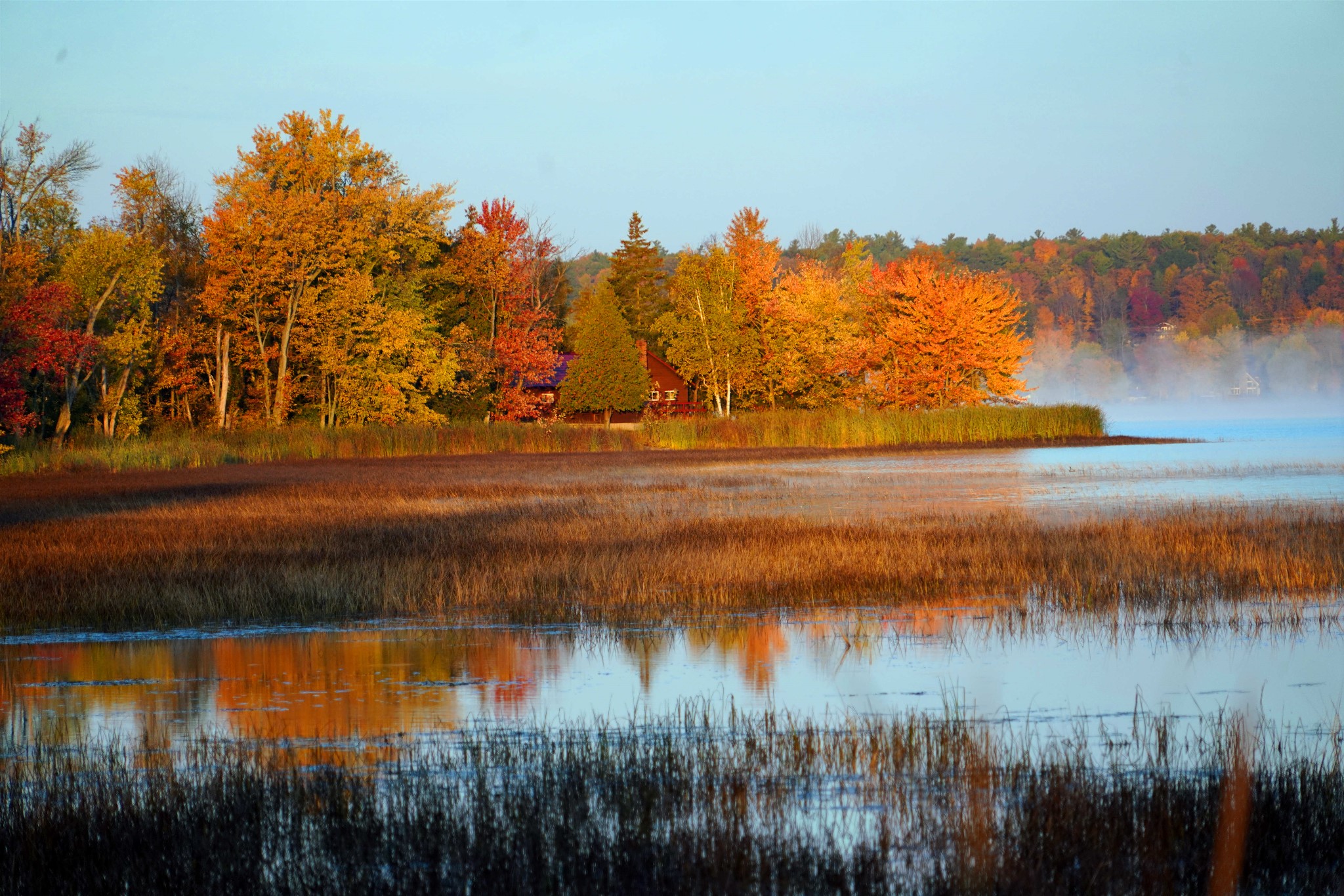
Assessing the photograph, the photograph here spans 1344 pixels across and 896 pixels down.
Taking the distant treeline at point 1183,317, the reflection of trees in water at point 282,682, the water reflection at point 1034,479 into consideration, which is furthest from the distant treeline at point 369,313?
the distant treeline at point 1183,317

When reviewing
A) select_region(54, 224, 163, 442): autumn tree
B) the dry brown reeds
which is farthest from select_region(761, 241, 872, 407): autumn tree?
the dry brown reeds

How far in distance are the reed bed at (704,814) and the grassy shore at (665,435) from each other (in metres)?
37.2

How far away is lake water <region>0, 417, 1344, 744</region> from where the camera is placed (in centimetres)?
810

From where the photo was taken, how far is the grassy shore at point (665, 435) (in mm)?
46375

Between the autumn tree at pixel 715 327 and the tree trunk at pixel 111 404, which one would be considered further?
the autumn tree at pixel 715 327

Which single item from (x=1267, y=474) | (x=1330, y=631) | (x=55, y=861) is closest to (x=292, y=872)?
(x=55, y=861)

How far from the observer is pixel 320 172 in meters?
53.0

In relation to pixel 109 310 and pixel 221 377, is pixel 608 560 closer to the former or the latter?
pixel 109 310

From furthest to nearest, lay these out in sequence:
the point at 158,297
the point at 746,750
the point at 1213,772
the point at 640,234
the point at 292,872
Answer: the point at 640,234 → the point at 158,297 → the point at 746,750 → the point at 1213,772 → the point at 292,872

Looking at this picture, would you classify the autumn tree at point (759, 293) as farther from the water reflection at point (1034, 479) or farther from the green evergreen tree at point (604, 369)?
the water reflection at point (1034, 479)

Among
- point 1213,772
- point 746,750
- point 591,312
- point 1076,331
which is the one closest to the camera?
point 1213,772

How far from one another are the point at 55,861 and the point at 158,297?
4620 centimetres

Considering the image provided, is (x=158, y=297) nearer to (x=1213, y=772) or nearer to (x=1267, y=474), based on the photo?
(x=1267, y=474)

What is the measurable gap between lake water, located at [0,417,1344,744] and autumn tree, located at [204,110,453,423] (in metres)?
40.8
